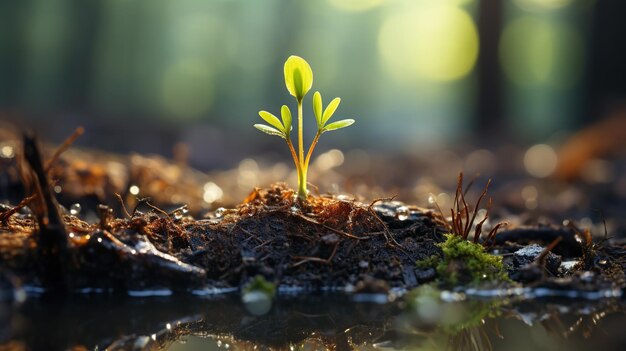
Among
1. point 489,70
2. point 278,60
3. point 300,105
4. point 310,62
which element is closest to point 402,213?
point 300,105

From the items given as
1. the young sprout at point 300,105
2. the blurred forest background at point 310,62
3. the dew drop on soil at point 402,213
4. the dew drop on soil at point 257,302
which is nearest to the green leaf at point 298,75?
the young sprout at point 300,105

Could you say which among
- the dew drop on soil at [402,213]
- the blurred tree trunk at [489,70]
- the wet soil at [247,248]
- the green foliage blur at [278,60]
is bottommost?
the wet soil at [247,248]

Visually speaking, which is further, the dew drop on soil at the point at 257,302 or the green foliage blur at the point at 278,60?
the green foliage blur at the point at 278,60

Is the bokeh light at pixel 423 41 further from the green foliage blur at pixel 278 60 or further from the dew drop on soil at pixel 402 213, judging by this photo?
the dew drop on soil at pixel 402 213

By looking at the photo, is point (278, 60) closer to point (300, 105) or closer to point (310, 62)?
point (310, 62)

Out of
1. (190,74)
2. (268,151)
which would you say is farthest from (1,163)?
(190,74)

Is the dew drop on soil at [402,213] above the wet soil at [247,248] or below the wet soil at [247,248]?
above

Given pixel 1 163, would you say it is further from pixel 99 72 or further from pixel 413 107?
pixel 413 107
